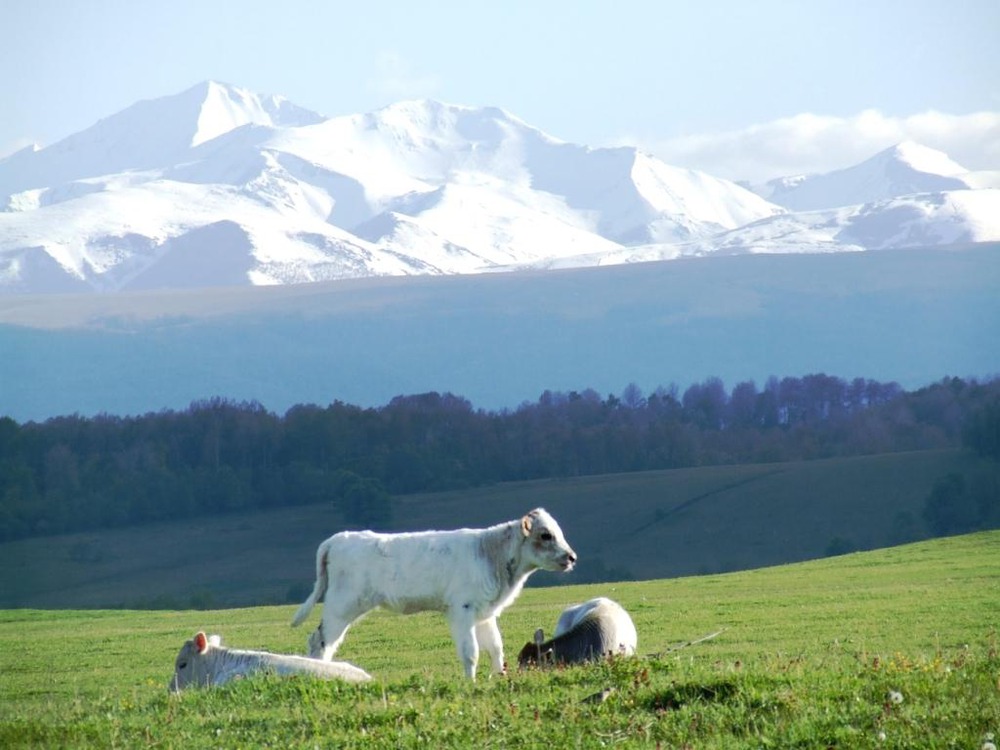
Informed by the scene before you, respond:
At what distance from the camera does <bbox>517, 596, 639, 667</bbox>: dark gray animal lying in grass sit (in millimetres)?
14984

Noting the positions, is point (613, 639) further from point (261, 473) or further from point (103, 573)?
point (261, 473)

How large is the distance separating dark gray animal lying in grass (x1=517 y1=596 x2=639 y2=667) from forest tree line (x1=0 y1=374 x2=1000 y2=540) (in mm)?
78054

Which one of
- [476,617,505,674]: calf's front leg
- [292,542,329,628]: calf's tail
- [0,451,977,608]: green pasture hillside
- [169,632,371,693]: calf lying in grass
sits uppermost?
[292,542,329,628]: calf's tail

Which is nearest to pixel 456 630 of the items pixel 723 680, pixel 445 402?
pixel 723 680

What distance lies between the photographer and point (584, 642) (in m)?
15.2

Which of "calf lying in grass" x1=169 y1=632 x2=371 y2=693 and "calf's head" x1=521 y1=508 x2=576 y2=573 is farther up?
"calf's head" x1=521 y1=508 x2=576 y2=573

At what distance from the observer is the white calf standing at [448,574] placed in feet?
53.6

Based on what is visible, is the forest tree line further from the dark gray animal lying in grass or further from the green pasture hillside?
the dark gray animal lying in grass

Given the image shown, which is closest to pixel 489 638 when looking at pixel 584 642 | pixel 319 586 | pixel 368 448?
pixel 584 642

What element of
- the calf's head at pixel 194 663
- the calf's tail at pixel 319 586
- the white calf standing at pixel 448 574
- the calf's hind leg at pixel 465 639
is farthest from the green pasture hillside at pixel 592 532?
the calf's head at pixel 194 663

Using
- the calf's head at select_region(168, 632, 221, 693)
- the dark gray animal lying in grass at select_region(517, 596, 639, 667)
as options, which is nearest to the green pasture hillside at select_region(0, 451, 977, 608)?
the dark gray animal lying in grass at select_region(517, 596, 639, 667)

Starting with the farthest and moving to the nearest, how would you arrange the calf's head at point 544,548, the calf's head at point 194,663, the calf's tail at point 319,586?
the calf's tail at point 319,586, the calf's head at point 544,548, the calf's head at point 194,663

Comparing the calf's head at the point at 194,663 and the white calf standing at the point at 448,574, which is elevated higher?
the white calf standing at the point at 448,574

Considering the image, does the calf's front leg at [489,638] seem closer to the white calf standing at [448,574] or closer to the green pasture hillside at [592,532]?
the white calf standing at [448,574]
